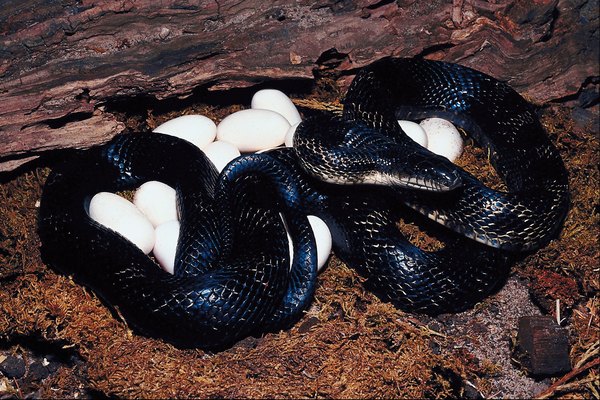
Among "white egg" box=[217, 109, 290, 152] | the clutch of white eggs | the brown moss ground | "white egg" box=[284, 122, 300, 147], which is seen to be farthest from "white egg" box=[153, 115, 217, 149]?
the brown moss ground

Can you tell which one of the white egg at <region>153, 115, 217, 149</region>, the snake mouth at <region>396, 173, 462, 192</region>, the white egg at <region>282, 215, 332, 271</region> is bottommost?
the white egg at <region>282, 215, 332, 271</region>

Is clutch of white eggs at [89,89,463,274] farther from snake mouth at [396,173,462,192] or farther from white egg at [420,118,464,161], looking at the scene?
snake mouth at [396,173,462,192]

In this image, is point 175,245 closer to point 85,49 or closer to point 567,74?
point 85,49

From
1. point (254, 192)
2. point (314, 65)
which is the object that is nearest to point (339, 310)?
point (254, 192)

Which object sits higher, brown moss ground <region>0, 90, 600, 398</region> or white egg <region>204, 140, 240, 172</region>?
white egg <region>204, 140, 240, 172</region>

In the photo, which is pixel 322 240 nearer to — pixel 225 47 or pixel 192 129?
pixel 192 129

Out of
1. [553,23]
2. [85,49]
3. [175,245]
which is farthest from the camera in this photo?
[553,23]
